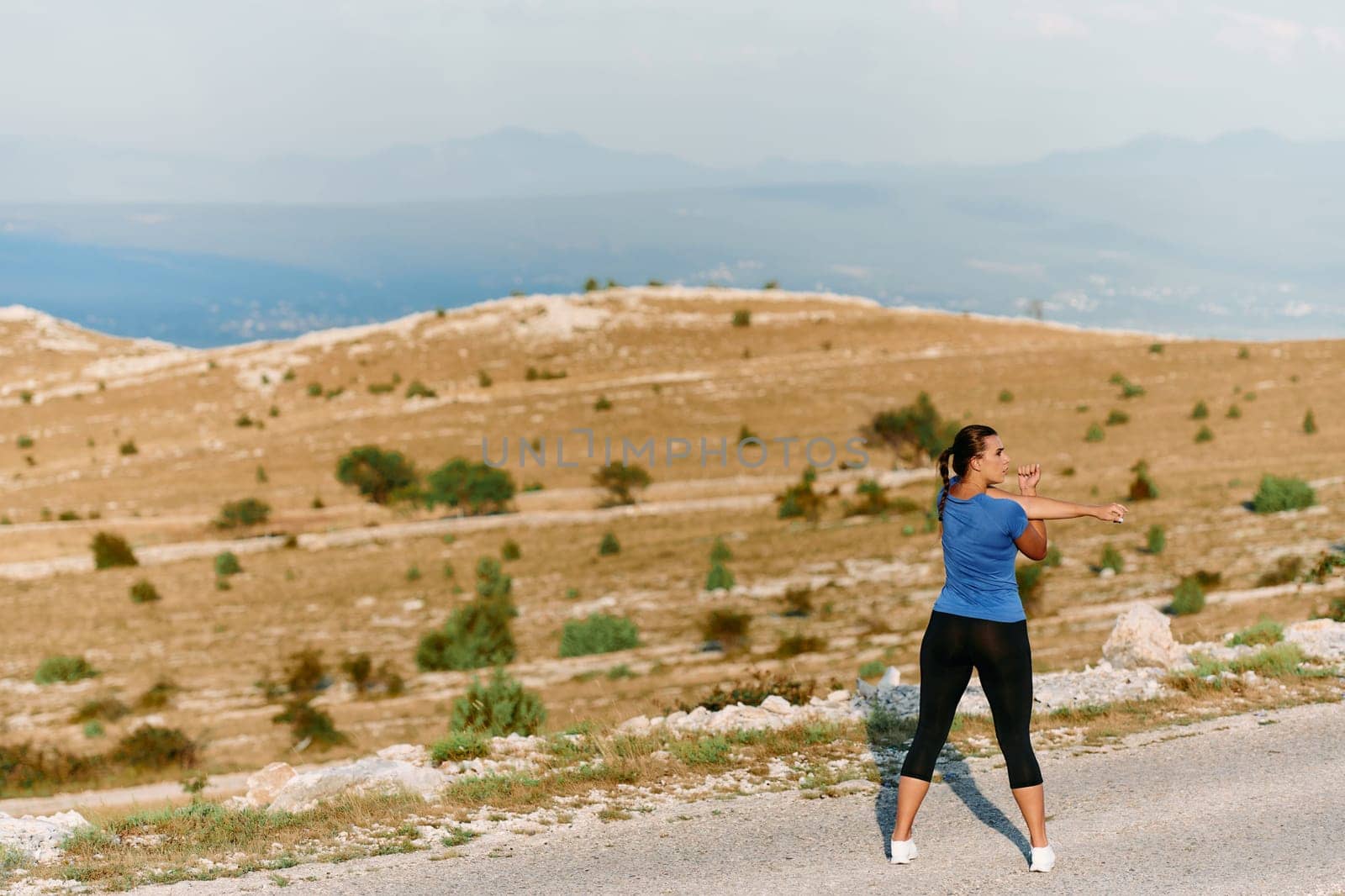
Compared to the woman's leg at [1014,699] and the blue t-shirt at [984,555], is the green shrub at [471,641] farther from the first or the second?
the blue t-shirt at [984,555]

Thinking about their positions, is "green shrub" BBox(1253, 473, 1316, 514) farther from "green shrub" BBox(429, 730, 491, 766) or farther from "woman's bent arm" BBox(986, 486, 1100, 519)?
"woman's bent arm" BBox(986, 486, 1100, 519)

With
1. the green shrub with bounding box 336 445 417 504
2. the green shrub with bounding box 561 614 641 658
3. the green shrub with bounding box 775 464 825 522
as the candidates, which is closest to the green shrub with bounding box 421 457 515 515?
the green shrub with bounding box 336 445 417 504

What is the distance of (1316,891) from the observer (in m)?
5.65

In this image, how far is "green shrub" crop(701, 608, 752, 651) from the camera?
72.2ft

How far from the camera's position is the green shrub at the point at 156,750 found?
1770 centimetres

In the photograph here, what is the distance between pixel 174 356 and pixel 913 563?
223 ft

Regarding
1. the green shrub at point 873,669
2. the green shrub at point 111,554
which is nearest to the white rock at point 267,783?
the green shrub at point 873,669

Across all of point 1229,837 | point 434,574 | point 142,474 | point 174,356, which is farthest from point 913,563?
point 174,356

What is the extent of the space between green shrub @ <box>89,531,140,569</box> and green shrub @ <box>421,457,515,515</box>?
1127 centimetres

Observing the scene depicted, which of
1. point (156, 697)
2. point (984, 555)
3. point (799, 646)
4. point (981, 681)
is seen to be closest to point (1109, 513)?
point (984, 555)

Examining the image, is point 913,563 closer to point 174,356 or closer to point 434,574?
point 434,574

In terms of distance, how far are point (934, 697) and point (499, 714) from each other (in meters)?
7.17

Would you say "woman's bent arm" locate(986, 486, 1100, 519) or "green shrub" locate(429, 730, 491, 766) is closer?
"woman's bent arm" locate(986, 486, 1100, 519)

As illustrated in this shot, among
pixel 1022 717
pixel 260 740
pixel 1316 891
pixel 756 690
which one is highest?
pixel 1022 717
